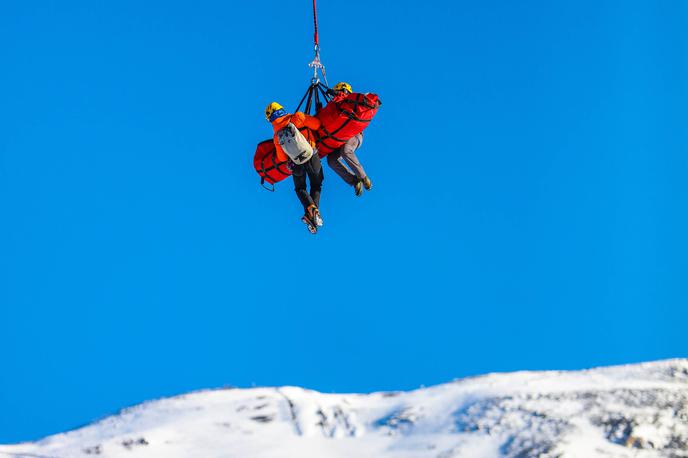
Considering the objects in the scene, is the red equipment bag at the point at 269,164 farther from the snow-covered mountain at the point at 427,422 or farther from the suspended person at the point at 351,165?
the snow-covered mountain at the point at 427,422

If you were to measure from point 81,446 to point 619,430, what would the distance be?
28.4 ft

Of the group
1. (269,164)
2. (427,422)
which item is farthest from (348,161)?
(427,422)

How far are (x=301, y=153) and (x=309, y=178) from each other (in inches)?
59.2

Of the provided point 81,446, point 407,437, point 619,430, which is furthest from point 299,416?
point 619,430

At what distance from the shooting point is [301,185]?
1767 cm

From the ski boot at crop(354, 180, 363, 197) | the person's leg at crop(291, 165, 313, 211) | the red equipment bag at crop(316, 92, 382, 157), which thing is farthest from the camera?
the ski boot at crop(354, 180, 363, 197)

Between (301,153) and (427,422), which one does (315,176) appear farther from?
(427,422)

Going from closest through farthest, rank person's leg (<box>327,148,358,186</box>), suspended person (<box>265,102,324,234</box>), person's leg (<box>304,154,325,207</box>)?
suspended person (<box>265,102,324,234</box>) → person's leg (<box>304,154,325,207</box>) → person's leg (<box>327,148,358,186</box>)

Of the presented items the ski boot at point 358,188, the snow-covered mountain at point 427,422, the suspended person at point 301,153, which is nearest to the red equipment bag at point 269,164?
the suspended person at point 301,153

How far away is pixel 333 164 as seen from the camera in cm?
1811

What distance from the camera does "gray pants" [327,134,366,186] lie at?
17859mm

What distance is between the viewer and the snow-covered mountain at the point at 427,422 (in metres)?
11.4

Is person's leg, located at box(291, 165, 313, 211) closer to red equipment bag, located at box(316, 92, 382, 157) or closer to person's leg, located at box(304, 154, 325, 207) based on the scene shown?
person's leg, located at box(304, 154, 325, 207)

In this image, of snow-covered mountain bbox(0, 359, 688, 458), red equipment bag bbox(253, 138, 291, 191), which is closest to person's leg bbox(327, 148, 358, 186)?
red equipment bag bbox(253, 138, 291, 191)
